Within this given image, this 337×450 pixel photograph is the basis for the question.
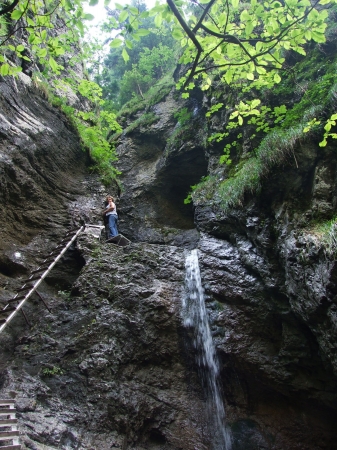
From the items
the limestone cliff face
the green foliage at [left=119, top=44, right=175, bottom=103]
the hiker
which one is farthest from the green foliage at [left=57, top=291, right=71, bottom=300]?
the green foliage at [left=119, top=44, right=175, bottom=103]

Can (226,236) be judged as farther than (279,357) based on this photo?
Yes

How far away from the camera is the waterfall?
20.2 ft

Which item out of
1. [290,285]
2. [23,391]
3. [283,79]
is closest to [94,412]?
[23,391]

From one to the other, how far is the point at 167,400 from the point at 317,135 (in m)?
5.99

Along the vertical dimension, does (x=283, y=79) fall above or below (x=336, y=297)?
above

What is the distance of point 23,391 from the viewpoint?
4973 millimetres

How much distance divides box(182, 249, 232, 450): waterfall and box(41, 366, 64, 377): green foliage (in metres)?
2.63

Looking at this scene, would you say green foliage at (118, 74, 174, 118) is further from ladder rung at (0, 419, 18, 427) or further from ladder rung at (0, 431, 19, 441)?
ladder rung at (0, 431, 19, 441)

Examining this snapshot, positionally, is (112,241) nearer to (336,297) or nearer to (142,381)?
(142,381)

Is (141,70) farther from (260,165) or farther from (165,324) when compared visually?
(165,324)

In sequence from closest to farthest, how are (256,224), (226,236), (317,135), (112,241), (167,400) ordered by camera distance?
(167,400)
(317,135)
(256,224)
(226,236)
(112,241)

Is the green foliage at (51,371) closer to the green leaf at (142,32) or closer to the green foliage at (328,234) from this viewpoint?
the green foliage at (328,234)

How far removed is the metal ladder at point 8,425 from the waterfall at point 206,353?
3.62 m

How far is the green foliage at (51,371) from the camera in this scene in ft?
17.9
